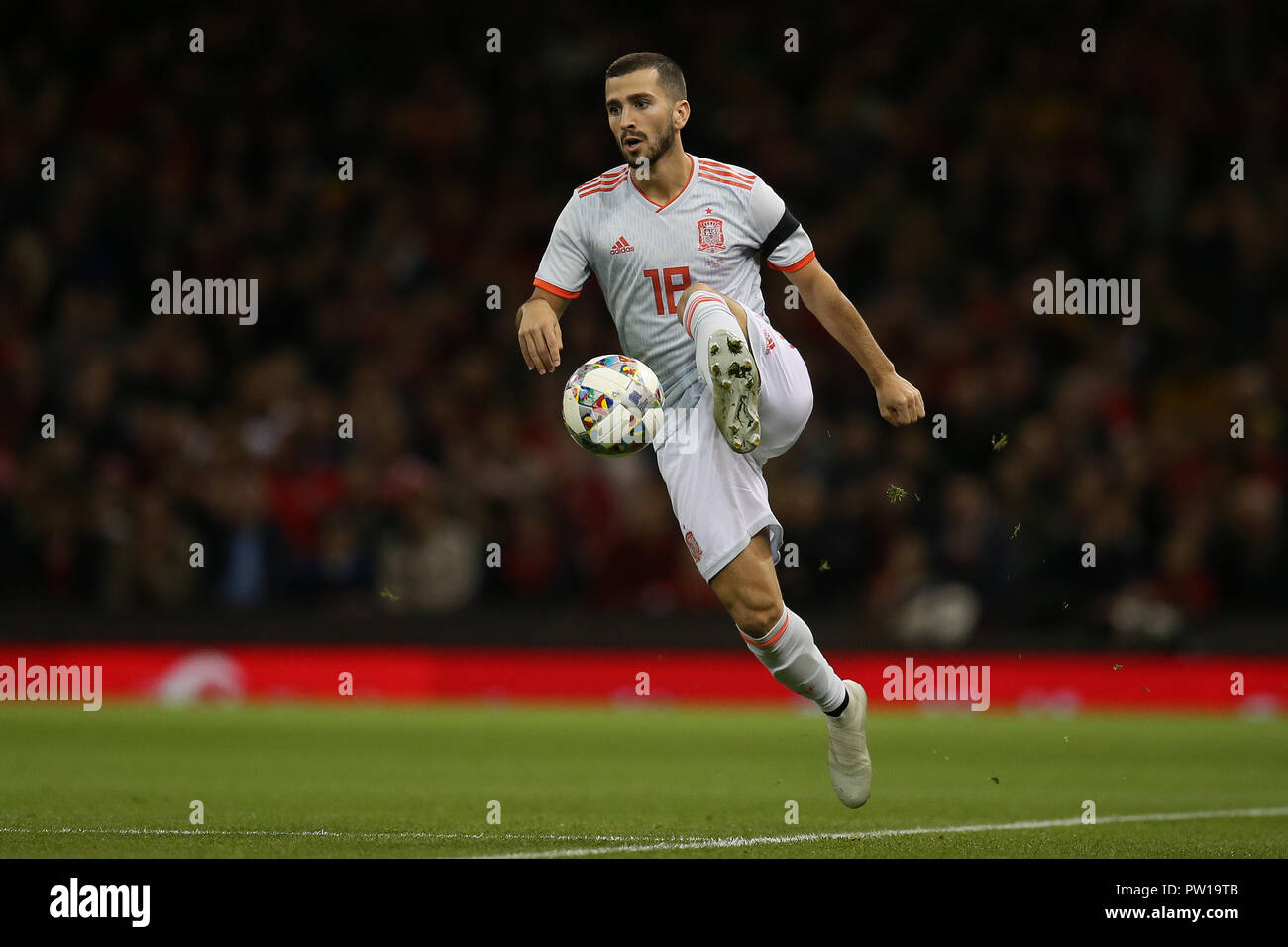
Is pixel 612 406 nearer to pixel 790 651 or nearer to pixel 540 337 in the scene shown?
pixel 540 337

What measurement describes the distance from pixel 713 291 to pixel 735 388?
1.82ft

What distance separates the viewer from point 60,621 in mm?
14312

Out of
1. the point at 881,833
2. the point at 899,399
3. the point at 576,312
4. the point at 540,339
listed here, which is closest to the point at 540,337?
the point at 540,339

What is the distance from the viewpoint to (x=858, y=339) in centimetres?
757

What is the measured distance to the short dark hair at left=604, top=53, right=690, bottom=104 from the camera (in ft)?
24.2

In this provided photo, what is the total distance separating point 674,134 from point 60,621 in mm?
8456

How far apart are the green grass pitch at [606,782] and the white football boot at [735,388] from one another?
156 cm

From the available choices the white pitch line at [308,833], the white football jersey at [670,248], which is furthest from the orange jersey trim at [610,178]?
the white pitch line at [308,833]

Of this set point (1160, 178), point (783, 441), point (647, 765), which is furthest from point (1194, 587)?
point (783, 441)

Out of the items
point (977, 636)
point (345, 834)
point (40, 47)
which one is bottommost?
point (345, 834)

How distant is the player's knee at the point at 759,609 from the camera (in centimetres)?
743

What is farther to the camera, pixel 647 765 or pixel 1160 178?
pixel 1160 178

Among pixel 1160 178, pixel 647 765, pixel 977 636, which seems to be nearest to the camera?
pixel 647 765

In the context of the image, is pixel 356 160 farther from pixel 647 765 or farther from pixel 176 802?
pixel 176 802
